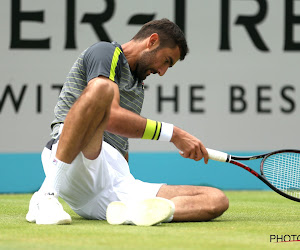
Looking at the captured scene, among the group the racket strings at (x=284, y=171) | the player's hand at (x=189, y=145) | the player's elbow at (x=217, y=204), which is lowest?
the player's elbow at (x=217, y=204)

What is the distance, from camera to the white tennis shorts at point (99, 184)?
10.9 ft

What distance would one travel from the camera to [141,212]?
3.24 metres

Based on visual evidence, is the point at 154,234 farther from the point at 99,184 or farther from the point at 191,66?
the point at 191,66

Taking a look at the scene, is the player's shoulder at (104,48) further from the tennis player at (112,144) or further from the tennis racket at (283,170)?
the tennis racket at (283,170)

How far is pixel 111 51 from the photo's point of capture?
351 centimetres

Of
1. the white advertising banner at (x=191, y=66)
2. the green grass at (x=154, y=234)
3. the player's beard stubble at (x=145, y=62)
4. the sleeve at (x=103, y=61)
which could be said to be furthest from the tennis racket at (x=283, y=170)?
the white advertising banner at (x=191, y=66)

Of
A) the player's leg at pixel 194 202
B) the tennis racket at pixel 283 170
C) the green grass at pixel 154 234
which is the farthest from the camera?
the tennis racket at pixel 283 170

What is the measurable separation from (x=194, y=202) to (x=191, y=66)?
13.7ft

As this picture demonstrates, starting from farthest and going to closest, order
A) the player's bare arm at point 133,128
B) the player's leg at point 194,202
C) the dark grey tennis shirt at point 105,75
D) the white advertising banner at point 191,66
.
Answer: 1. the white advertising banner at point 191,66
2. the player's leg at point 194,202
3. the dark grey tennis shirt at point 105,75
4. the player's bare arm at point 133,128

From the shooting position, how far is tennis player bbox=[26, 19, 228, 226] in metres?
3.14

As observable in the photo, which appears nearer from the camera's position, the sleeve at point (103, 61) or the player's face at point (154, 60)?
the sleeve at point (103, 61)

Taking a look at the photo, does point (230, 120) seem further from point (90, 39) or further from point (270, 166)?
point (270, 166)

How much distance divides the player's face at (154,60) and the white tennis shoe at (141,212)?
2.67ft

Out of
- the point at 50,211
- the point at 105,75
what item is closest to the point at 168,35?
the point at 105,75
